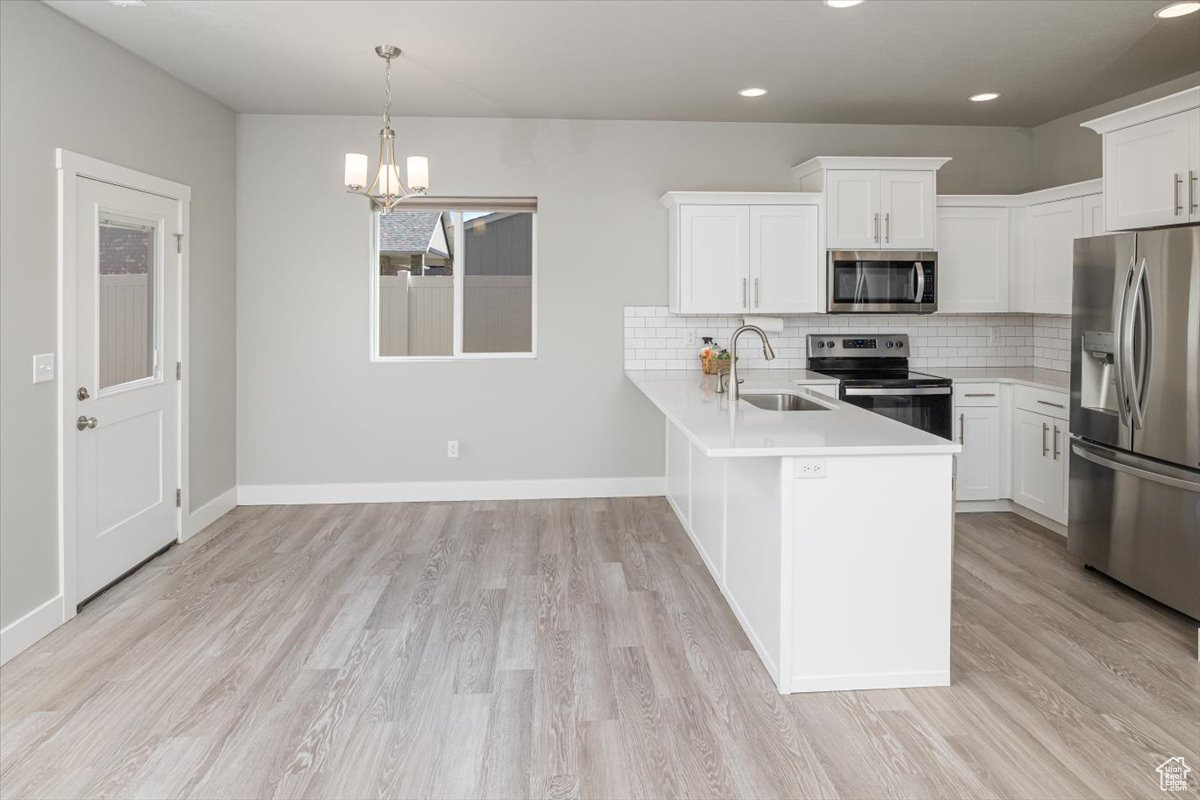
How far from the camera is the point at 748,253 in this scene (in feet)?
18.1

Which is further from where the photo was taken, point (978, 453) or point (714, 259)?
point (714, 259)

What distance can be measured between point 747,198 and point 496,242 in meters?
1.72

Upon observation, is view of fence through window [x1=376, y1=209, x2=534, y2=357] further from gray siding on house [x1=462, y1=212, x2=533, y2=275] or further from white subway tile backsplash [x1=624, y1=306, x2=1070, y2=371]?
white subway tile backsplash [x1=624, y1=306, x2=1070, y2=371]

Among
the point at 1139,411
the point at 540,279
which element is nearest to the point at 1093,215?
the point at 1139,411

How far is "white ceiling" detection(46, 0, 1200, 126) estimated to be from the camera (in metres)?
3.64

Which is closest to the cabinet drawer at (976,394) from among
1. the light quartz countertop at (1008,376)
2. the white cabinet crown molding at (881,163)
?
the light quartz countertop at (1008,376)

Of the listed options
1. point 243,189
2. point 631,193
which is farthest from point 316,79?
point 631,193

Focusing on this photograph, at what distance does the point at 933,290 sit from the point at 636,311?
1.93 m

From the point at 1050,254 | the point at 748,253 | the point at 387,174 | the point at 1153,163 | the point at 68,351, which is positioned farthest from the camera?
the point at 748,253

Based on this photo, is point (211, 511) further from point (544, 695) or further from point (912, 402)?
point (912, 402)

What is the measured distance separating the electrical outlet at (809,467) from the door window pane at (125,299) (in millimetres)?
3204

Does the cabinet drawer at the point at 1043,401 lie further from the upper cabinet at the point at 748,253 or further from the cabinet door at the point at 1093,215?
the upper cabinet at the point at 748,253

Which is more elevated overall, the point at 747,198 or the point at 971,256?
the point at 747,198

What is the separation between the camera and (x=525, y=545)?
15.8 feet
